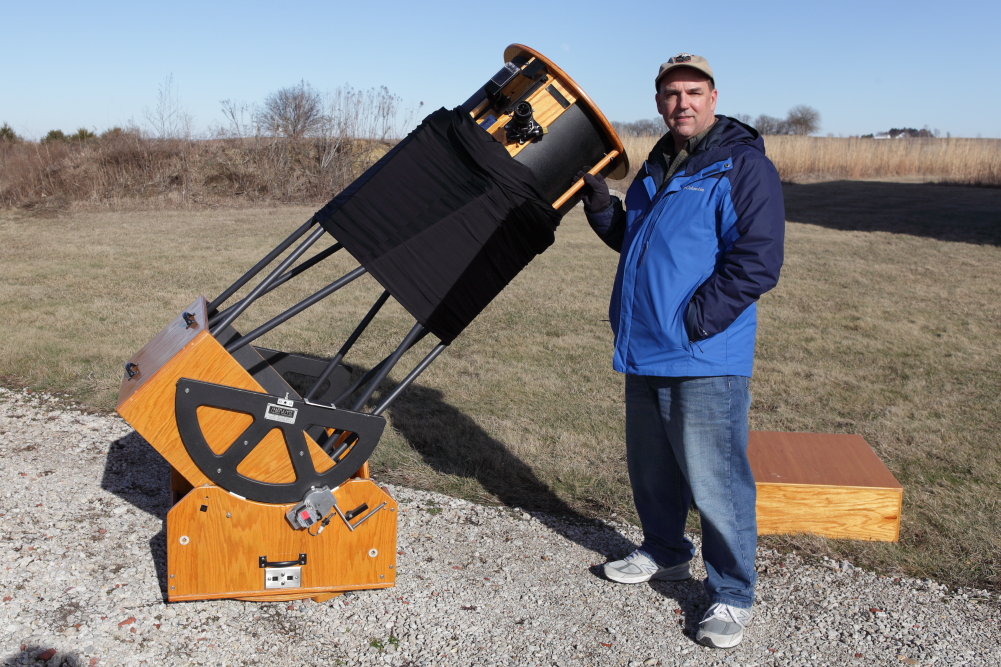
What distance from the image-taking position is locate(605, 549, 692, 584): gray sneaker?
11.0ft

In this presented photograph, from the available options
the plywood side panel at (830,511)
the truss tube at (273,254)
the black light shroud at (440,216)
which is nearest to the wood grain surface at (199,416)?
the truss tube at (273,254)

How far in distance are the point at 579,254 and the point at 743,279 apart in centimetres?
1055

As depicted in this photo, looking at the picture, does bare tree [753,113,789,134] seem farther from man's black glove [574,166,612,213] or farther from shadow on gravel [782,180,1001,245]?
man's black glove [574,166,612,213]

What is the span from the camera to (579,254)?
516 inches

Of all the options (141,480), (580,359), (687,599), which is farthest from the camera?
(580,359)

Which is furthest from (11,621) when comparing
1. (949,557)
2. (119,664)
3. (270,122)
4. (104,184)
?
(270,122)

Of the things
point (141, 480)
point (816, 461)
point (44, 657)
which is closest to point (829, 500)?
point (816, 461)

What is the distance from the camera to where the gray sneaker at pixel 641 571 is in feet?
11.0

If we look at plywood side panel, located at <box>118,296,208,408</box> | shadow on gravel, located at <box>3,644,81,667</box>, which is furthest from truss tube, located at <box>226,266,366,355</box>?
shadow on gravel, located at <box>3,644,81,667</box>

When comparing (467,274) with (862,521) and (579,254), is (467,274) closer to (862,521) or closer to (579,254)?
(862,521)

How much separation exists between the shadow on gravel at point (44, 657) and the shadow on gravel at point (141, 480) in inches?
25.4

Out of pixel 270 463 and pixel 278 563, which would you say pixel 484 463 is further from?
pixel 270 463

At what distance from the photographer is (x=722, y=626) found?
293 centimetres

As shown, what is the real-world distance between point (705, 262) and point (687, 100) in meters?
0.58
